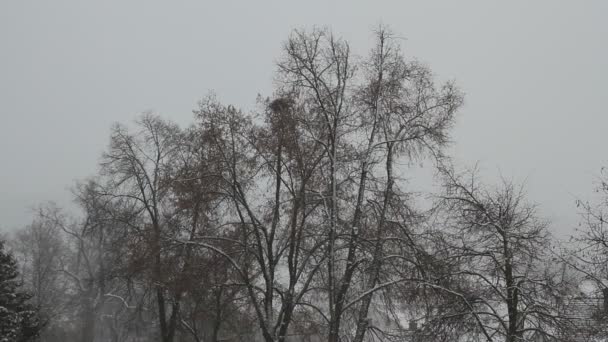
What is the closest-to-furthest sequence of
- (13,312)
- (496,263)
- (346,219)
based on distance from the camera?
1. (496,263)
2. (346,219)
3. (13,312)

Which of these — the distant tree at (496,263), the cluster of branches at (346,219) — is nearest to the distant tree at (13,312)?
the cluster of branches at (346,219)

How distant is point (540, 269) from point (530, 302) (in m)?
1.60

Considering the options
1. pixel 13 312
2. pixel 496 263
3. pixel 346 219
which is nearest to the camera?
pixel 496 263

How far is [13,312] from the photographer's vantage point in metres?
17.0

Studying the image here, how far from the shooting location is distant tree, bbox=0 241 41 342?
16.5m

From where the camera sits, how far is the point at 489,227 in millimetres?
12023

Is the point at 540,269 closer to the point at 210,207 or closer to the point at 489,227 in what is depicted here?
the point at 489,227

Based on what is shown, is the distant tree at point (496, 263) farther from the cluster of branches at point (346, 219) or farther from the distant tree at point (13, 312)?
the distant tree at point (13, 312)

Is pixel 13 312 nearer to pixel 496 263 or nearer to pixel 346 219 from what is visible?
pixel 346 219

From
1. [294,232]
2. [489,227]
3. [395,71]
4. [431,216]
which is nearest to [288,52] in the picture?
[395,71]

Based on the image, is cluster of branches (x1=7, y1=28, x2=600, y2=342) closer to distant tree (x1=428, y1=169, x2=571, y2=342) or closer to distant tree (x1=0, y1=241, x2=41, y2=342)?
distant tree (x1=428, y1=169, x2=571, y2=342)

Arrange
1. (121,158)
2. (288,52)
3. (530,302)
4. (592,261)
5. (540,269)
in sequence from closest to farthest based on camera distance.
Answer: (592,261) < (530,302) < (540,269) < (288,52) < (121,158)

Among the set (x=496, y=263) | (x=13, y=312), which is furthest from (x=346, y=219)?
(x=13, y=312)

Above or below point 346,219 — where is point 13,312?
below
